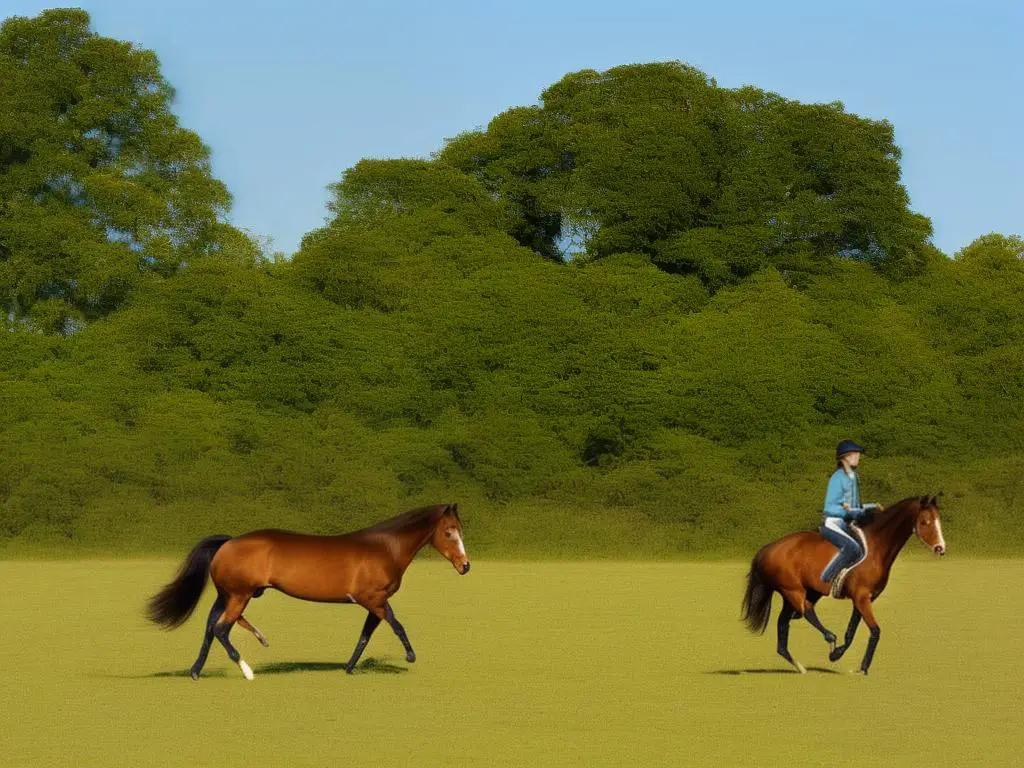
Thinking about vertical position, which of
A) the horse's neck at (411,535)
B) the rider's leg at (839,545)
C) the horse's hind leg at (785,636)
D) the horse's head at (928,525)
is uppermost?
the horse's head at (928,525)

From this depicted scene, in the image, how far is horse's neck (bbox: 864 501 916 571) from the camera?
1705 centimetres

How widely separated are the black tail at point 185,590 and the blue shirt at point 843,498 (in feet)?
19.2

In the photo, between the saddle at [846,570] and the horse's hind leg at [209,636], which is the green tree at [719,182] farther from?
the horse's hind leg at [209,636]

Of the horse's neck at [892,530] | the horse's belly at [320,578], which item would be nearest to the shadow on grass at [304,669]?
the horse's belly at [320,578]

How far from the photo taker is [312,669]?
17.8 m

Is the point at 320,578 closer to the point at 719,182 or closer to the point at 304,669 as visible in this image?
the point at 304,669

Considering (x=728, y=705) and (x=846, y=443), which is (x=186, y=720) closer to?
(x=728, y=705)

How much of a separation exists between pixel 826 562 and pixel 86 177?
163 feet

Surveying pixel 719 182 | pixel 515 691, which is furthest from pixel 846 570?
pixel 719 182

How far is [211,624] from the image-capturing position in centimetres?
1652

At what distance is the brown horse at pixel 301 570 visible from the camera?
16.4 m

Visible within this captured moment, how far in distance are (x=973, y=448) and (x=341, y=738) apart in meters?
47.8

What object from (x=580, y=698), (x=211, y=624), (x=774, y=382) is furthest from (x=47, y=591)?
(x=774, y=382)

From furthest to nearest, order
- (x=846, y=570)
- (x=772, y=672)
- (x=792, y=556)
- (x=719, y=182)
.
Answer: (x=719, y=182), (x=772, y=672), (x=792, y=556), (x=846, y=570)
